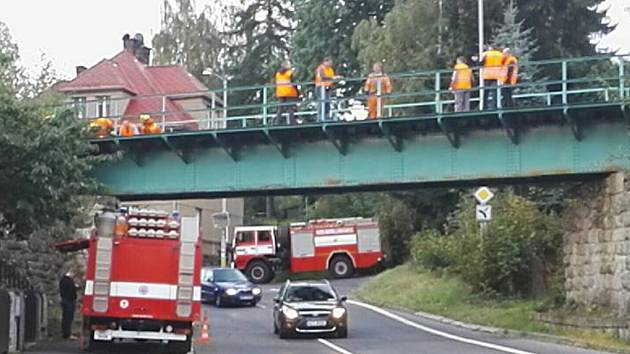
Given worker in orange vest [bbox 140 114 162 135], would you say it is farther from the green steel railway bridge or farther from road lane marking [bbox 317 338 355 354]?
road lane marking [bbox 317 338 355 354]

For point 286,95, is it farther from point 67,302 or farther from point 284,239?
point 284,239

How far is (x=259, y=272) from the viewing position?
60188 millimetres

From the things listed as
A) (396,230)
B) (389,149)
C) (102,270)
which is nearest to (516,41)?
(396,230)

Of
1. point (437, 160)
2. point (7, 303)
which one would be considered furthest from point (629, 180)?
point (7, 303)

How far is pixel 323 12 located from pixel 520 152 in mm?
Answer: 41958

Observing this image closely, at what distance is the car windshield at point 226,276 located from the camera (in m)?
45.2

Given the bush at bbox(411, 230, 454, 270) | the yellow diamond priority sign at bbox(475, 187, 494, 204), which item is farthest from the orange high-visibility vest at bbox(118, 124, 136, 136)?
the bush at bbox(411, 230, 454, 270)

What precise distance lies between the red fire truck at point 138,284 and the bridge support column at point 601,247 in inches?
406

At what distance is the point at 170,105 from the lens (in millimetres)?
70500

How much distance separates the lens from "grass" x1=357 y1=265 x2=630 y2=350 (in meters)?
28.8

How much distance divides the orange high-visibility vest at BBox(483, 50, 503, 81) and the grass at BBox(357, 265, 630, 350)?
653 cm

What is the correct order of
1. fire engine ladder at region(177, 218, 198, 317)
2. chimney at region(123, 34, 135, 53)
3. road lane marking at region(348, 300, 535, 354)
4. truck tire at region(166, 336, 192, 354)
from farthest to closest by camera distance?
chimney at region(123, 34, 135, 53) < road lane marking at region(348, 300, 535, 354) < truck tire at region(166, 336, 192, 354) < fire engine ladder at region(177, 218, 198, 317)

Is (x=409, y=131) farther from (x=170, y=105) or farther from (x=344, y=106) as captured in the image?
(x=170, y=105)

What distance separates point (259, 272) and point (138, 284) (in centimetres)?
3534
